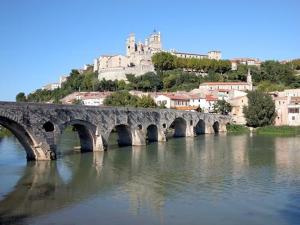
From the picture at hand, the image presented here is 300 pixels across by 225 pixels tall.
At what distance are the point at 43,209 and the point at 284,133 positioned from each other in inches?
1945

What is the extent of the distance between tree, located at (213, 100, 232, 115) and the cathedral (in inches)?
1320

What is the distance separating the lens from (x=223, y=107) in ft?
241

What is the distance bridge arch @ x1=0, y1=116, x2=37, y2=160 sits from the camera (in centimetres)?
2881

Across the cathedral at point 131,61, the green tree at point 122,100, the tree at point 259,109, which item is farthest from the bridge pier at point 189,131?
the cathedral at point 131,61

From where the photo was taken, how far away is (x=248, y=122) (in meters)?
67.9

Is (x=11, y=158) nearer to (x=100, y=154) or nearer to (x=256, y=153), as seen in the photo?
(x=100, y=154)

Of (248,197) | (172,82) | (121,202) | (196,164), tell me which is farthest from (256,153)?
(172,82)

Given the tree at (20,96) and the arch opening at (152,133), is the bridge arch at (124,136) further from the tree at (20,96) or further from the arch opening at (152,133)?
the tree at (20,96)

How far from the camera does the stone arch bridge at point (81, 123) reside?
29156 mm

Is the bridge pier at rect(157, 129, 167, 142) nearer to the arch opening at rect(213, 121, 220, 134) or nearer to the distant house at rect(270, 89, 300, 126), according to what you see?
the arch opening at rect(213, 121, 220, 134)

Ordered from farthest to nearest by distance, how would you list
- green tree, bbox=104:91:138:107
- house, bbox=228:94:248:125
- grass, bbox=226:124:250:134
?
house, bbox=228:94:248:125, grass, bbox=226:124:250:134, green tree, bbox=104:91:138:107

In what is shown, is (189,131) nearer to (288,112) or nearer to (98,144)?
(288,112)

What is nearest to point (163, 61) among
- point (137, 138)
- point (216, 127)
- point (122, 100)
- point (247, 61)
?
point (247, 61)

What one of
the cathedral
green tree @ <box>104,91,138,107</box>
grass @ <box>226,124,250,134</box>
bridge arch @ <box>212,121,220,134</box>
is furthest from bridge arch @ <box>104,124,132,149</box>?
the cathedral
